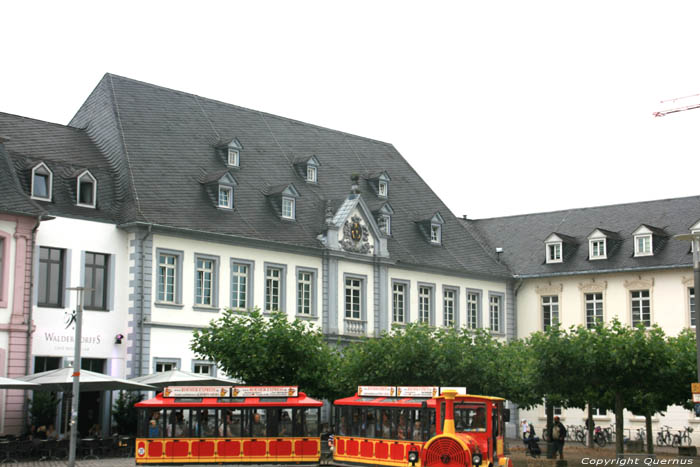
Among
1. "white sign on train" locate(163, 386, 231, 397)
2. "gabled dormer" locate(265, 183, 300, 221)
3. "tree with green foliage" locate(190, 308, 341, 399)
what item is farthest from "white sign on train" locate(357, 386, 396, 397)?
"gabled dormer" locate(265, 183, 300, 221)

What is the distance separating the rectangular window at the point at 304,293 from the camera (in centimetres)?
4784

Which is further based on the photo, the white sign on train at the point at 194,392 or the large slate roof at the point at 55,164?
the large slate roof at the point at 55,164

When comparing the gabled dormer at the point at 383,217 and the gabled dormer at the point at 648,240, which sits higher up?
the gabled dormer at the point at 383,217

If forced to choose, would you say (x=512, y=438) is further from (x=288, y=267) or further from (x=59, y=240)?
(x=59, y=240)

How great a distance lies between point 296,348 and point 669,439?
74.3 ft

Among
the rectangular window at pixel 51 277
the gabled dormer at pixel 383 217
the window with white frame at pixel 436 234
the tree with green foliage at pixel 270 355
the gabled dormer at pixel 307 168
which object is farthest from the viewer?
the window with white frame at pixel 436 234

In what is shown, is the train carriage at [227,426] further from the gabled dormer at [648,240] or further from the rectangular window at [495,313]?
the gabled dormer at [648,240]

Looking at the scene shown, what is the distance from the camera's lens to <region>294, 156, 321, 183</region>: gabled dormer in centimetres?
5228

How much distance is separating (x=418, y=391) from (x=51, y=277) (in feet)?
52.8

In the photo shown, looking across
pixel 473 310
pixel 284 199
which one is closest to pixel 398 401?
pixel 284 199

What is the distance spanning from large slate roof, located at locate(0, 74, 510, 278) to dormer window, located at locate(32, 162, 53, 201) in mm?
357

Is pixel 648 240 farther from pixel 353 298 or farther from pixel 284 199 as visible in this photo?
pixel 284 199

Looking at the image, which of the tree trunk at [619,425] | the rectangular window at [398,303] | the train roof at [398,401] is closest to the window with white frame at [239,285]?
the rectangular window at [398,303]

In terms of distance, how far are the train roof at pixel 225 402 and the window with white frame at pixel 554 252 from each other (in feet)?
94.9
